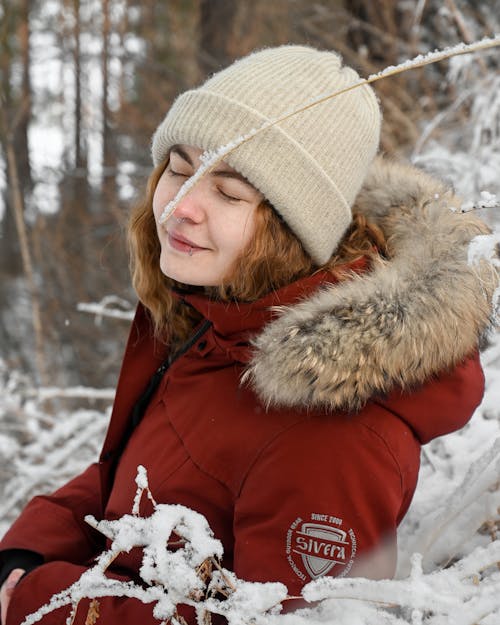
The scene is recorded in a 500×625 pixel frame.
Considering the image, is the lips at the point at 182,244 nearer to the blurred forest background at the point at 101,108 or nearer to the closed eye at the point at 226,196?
the closed eye at the point at 226,196

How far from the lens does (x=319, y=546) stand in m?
1.15

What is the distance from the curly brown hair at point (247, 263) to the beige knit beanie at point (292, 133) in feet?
0.11

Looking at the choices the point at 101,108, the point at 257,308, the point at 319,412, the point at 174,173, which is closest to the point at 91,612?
the point at 319,412

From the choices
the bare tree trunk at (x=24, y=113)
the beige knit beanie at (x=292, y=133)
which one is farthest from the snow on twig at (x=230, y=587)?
the bare tree trunk at (x=24, y=113)

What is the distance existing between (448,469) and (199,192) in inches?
44.2

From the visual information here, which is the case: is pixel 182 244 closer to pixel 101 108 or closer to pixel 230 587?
pixel 230 587

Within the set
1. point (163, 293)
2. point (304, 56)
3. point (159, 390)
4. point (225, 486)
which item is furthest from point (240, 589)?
point (304, 56)

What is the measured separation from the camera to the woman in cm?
119

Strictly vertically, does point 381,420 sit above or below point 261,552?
above

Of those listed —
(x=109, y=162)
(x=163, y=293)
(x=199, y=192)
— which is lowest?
(x=163, y=293)

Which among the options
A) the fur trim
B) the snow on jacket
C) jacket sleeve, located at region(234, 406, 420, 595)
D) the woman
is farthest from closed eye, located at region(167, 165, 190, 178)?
jacket sleeve, located at region(234, 406, 420, 595)

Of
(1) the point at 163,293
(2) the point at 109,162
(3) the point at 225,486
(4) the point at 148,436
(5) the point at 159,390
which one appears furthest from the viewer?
(2) the point at 109,162

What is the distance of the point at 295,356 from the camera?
1.23 meters

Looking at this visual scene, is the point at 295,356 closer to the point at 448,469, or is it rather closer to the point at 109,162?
the point at 448,469
